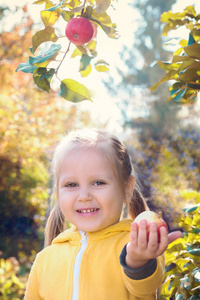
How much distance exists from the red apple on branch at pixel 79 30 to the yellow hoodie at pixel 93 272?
0.67m

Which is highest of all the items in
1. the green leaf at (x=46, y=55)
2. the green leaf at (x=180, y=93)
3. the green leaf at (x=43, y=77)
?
the green leaf at (x=46, y=55)

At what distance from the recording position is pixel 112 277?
1308 mm

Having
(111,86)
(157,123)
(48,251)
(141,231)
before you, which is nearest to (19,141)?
(48,251)

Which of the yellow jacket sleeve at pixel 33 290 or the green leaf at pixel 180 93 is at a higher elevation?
the green leaf at pixel 180 93

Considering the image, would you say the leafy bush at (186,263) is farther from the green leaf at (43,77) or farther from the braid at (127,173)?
the green leaf at (43,77)

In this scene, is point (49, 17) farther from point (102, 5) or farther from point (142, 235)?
point (142, 235)

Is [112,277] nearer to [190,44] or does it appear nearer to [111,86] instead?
[190,44]

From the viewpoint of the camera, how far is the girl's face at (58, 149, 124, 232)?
4.49 feet

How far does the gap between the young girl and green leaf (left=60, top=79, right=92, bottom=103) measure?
12.3 inches

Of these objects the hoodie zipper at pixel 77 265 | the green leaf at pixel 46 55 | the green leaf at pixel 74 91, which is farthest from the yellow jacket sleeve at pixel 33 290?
the green leaf at pixel 46 55

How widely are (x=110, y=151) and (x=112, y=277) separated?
0.46 m

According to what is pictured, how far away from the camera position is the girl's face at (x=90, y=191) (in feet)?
4.49

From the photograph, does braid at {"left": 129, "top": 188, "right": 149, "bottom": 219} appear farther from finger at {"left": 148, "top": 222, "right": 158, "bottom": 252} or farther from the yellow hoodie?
finger at {"left": 148, "top": 222, "right": 158, "bottom": 252}

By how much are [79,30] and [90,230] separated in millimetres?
697
